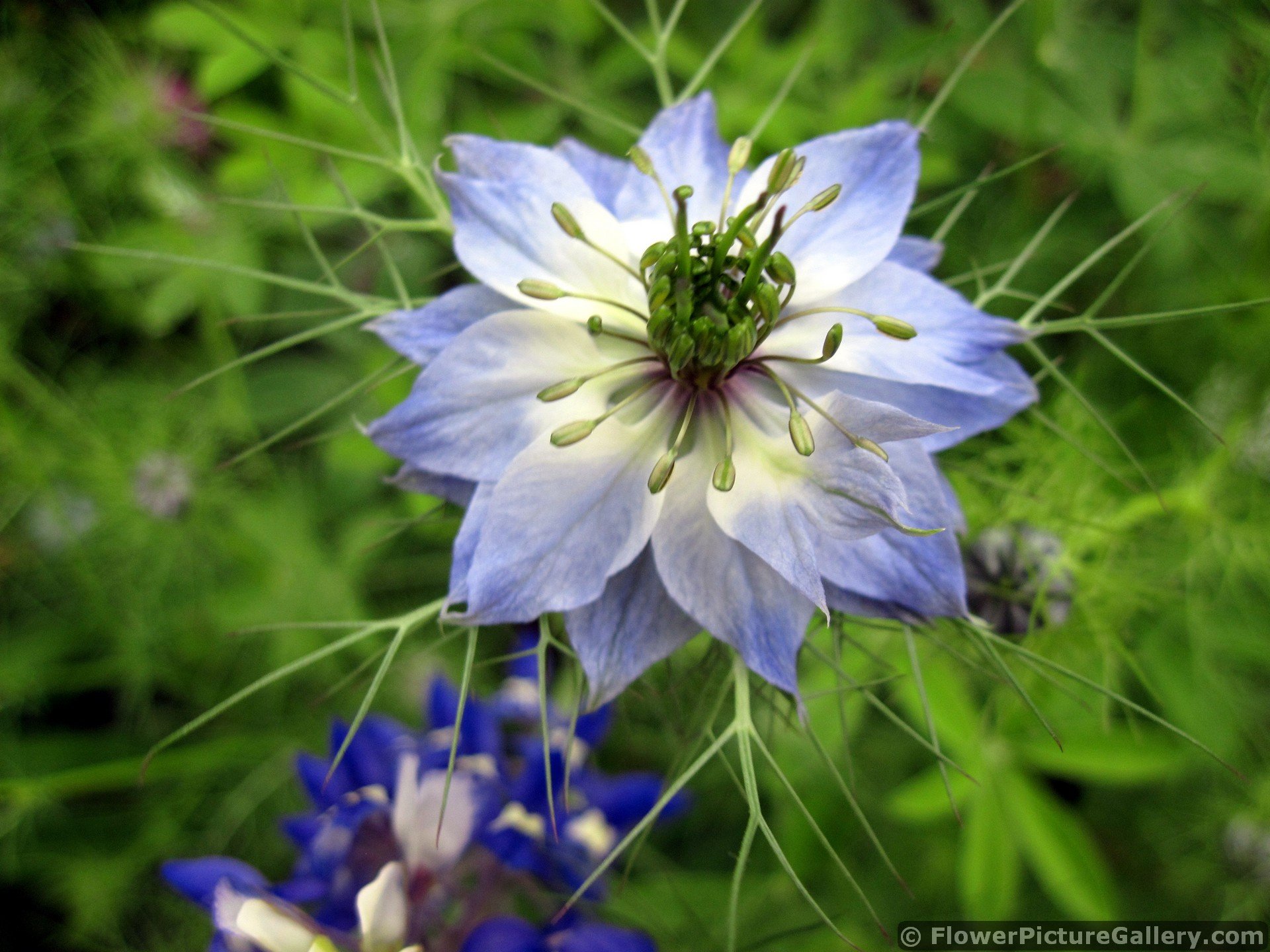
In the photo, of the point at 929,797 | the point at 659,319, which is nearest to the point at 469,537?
the point at 659,319

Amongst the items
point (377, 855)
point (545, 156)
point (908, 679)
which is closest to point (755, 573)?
point (545, 156)

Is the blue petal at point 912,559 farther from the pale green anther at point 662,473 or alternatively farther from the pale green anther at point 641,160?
the pale green anther at point 641,160

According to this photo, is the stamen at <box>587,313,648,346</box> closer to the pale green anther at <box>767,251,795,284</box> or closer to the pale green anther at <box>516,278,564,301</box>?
the pale green anther at <box>516,278,564,301</box>

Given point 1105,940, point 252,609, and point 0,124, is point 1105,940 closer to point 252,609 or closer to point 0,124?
point 252,609

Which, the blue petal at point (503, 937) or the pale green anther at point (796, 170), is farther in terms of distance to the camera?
the blue petal at point (503, 937)

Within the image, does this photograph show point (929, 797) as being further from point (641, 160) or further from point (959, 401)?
point (641, 160)

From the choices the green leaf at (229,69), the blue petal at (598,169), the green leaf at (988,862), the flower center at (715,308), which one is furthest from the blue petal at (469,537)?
the green leaf at (229,69)

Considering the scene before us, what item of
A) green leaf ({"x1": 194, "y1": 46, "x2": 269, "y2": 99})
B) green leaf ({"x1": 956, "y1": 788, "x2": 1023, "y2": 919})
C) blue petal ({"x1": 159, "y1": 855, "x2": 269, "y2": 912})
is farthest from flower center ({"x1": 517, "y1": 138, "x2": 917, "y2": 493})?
green leaf ({"x1": 194, "y1": 46, "x2": 269, "y2": 99})
